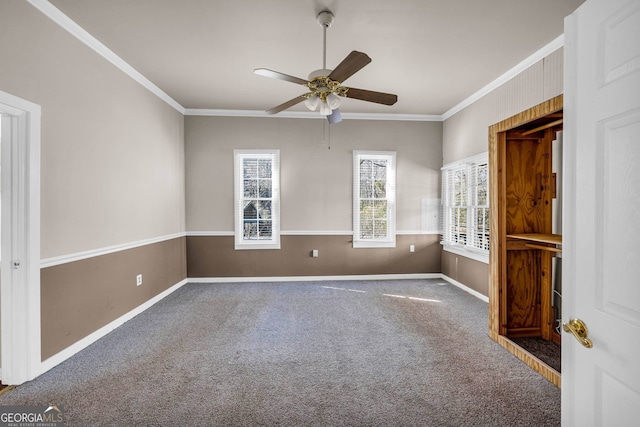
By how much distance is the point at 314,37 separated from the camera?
2.93m

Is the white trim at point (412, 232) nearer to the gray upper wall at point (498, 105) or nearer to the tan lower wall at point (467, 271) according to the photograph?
the tan lower wall at point (467, 271)

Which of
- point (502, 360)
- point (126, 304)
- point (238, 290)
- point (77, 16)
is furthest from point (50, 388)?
point (502, 360)

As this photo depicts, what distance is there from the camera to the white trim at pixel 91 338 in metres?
2.47

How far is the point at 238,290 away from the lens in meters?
4.71

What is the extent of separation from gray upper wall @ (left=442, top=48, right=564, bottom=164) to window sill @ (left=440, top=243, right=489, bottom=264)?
4.61 ft

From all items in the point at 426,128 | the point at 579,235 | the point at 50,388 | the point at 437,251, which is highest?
the point at 426,128

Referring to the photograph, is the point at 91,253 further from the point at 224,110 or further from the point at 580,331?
the point at 580,331

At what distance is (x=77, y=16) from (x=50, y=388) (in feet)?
9.62

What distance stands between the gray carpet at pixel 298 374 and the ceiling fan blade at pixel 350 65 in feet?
7.54

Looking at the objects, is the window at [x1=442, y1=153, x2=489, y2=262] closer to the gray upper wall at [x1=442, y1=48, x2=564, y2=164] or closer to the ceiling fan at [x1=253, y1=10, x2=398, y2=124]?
the gray upper wall at [x1=442, y1=48, x2=564, y2=164]

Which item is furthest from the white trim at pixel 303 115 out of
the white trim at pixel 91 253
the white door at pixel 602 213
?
the white door at pixel 602 213

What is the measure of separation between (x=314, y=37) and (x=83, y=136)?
7.65 ft

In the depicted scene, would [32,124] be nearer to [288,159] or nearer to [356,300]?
[288,159]

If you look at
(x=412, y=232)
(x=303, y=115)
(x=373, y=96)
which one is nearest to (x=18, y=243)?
(x=373, y=96)
